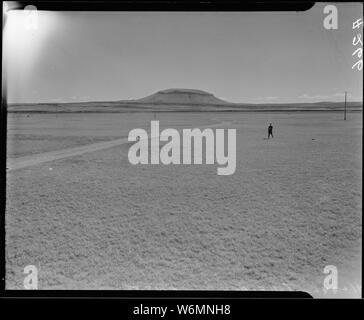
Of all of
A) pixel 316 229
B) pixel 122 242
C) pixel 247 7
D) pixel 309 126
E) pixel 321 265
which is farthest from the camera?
pixel 309 126

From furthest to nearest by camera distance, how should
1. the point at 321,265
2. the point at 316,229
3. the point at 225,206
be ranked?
1. the point at 225,206
2. the point at 316,229
3. the point at 321,265

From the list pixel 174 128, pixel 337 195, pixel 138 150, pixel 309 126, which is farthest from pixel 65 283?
pixel 309 126

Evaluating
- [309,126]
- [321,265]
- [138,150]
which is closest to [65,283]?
[138,150]

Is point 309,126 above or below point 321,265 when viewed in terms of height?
above

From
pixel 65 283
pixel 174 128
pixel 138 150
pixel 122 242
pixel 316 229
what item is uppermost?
pixel 174 128

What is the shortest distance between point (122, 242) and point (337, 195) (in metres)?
2.12

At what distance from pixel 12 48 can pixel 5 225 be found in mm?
1409

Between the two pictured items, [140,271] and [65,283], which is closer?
[65,283]

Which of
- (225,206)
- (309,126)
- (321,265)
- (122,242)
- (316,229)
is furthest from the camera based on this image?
(309,126)

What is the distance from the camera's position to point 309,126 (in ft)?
18.7

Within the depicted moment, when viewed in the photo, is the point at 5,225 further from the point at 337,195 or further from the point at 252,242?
the point at 337,195

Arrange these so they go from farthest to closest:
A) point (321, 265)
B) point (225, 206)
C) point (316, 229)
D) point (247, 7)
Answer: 1. point (225, 206)
2. point (316, 229)
3. point (321, 265)
4. point (247, 7)

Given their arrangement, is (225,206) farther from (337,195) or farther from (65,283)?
(65,283)

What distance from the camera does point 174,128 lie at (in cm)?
215
